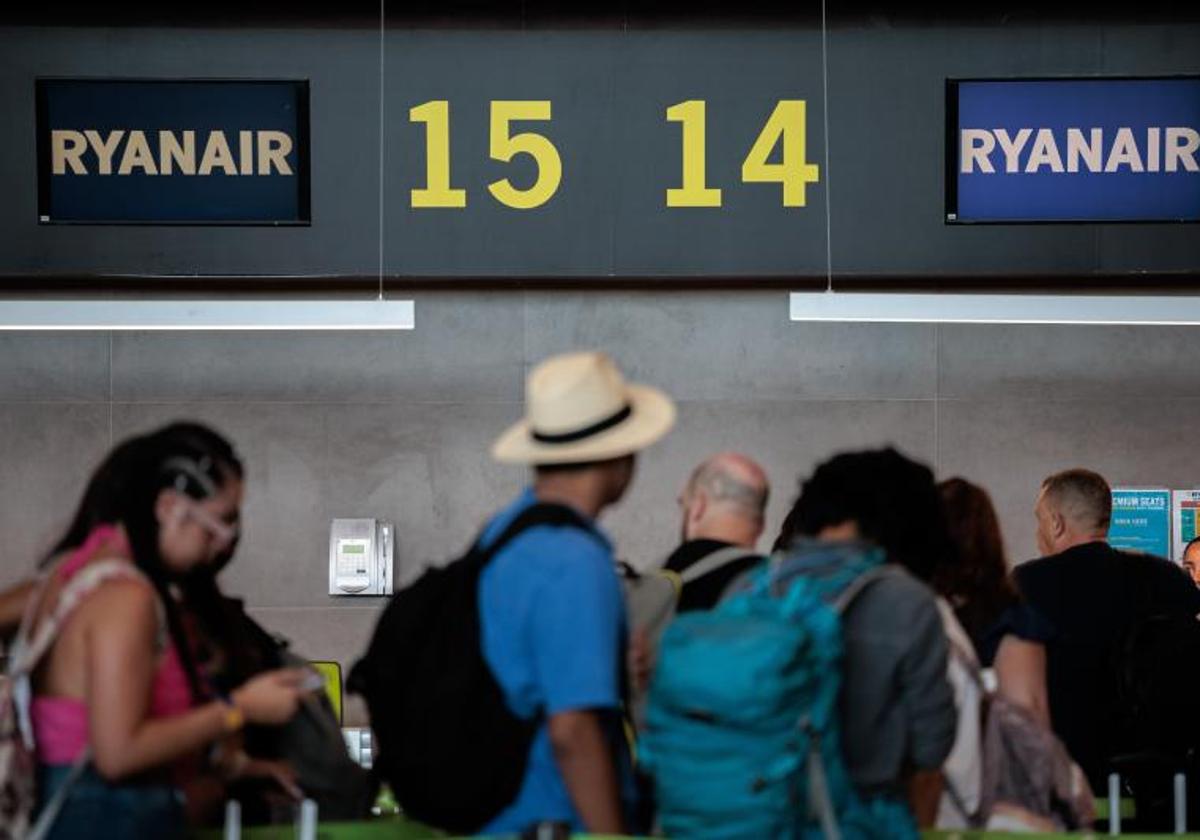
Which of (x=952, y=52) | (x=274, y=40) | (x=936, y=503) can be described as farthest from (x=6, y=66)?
(x=936, y=503)

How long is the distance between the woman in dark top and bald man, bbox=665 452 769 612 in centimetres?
38

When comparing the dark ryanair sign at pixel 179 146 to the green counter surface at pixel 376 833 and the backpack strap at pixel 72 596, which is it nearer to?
the green counter surface at pixel 376 833

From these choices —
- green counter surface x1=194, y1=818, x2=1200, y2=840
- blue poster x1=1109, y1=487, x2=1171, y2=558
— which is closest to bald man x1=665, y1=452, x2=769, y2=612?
green counter surface x1=194, y1=818, x2=1200, y2=840

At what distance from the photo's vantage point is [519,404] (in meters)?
7.50

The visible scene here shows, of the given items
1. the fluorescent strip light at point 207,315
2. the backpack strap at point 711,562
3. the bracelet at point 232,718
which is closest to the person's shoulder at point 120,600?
the bracelet at point 232,718

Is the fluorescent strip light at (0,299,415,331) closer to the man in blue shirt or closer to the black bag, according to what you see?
the black bag

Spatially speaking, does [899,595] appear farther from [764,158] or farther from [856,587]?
[764,158]

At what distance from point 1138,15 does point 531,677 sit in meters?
5.19

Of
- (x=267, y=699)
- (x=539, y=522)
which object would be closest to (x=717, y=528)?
(x=539, y=522)

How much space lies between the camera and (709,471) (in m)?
3.77

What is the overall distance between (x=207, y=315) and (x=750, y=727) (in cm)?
365

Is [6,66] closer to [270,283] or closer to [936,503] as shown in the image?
[270,283]

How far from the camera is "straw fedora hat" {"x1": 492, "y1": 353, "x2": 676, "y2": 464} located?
9.14 feet

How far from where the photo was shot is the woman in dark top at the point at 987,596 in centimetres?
Result: 346
